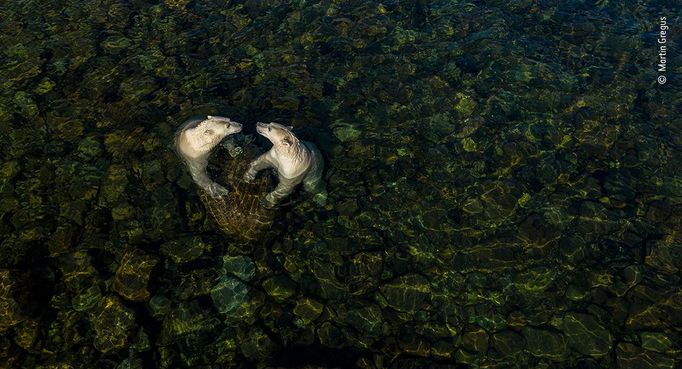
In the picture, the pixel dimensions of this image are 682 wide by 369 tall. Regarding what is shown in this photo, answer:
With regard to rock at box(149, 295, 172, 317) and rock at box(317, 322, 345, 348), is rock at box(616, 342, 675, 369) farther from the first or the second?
rock at box(149, 295, 172, 317)

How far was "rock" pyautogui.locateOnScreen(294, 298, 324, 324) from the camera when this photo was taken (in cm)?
846

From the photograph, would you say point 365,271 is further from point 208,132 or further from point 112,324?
point 112,324

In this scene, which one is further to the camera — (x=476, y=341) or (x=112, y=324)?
(x=476, y=341)

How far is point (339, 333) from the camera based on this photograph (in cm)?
829

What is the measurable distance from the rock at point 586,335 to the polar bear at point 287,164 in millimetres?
5860

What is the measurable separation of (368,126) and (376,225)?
3.18m

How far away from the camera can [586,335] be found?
8297mm

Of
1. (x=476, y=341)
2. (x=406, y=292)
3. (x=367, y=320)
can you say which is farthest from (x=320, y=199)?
(x=476, y=341)

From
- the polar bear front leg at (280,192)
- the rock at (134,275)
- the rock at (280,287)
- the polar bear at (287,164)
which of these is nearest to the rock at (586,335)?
the rock at (280,287)

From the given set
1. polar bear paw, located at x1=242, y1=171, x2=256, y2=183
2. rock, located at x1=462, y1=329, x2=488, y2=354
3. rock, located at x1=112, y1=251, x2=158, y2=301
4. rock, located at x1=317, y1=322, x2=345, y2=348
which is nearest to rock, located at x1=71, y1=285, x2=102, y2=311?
rock, located at x1=112, y1=251, x2=158, y2=301

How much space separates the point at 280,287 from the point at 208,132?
11.4ft

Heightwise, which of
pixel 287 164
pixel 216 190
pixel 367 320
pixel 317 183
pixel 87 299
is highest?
pixel 287 164

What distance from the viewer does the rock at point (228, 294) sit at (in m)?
8.47

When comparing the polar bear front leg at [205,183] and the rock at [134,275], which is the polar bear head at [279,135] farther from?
the rock at [134,275]
